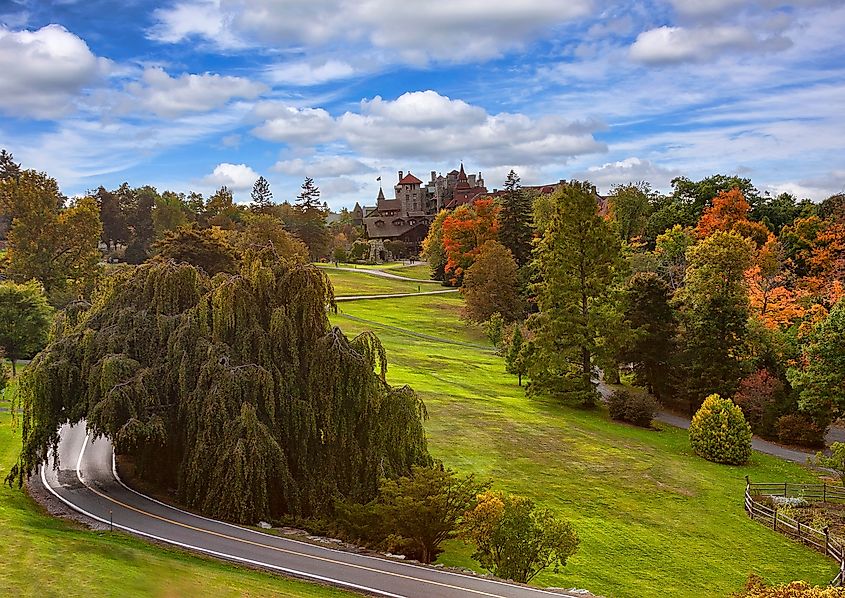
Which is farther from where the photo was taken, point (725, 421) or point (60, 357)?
point (725, 421)

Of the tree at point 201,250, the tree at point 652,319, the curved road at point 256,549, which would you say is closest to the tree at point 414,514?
the curved road at point 256,549

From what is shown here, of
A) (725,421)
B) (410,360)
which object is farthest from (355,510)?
(410,360)

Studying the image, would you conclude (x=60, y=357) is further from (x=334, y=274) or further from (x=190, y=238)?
(x=334, y=274)

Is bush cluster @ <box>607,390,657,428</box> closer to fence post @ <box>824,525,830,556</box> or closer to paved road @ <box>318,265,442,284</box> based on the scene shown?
fence post @ <box>824,525,830,556</box>

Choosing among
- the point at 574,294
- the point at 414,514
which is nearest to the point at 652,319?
the point at 574,294

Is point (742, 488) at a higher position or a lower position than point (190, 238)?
lower

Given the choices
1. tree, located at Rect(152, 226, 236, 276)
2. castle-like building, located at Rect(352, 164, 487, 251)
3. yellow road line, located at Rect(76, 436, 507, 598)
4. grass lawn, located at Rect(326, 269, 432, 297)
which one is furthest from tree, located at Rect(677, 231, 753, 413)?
castle-like building, located at Rect(352, 164, 487, 251)

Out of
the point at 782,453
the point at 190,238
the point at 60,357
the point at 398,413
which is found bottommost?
the point at 782,453
